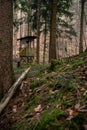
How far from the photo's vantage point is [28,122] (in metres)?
5.52

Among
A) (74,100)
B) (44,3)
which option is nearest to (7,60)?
(74,100)

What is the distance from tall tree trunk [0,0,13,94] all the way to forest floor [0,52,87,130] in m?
0.44

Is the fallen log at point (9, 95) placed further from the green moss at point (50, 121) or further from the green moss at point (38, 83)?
the green moss at point (50, 121)

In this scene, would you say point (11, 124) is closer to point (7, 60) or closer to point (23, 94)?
point (23, 94)

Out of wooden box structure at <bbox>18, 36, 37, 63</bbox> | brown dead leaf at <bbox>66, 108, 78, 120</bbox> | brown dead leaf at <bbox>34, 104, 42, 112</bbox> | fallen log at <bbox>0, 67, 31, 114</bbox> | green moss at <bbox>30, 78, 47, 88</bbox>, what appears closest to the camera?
brown dead leaf at <bbox>66, 108, 78, 120</bbox>

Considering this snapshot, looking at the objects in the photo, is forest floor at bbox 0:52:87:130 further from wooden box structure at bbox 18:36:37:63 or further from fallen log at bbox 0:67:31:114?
wooden box structure at bbox 18:36:37:63

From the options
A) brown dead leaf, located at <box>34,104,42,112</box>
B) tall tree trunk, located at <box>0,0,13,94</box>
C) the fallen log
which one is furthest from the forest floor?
tall tree trunk, located at <box>0,0,13,94</box>

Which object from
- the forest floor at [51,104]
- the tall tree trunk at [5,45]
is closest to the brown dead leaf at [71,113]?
the forest floor at [51,104]

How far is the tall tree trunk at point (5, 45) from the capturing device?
7.68 m

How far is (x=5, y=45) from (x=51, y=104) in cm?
266

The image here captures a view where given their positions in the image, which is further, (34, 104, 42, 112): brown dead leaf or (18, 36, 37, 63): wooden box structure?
(18, 36, 37, 63): wooden box structure

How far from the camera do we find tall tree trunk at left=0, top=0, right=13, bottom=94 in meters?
7.68

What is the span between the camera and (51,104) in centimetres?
578

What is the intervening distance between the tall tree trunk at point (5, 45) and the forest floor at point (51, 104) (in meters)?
0.44
